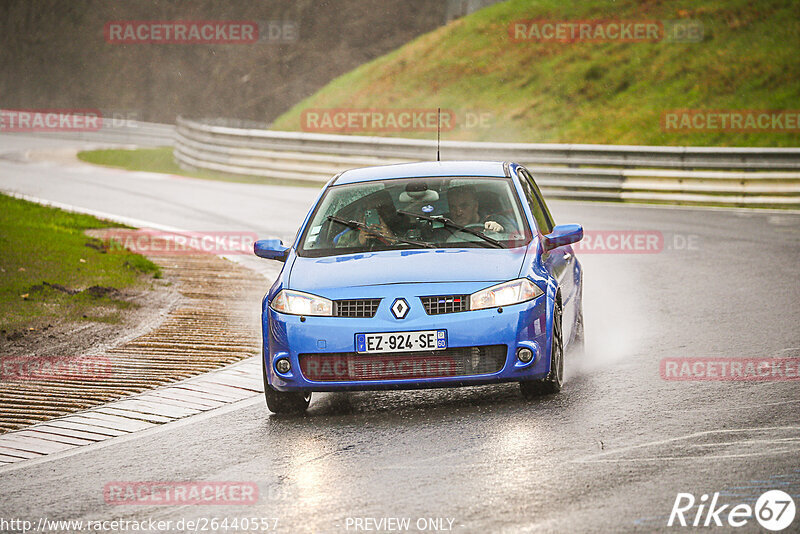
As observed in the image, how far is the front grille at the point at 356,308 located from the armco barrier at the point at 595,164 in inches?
603

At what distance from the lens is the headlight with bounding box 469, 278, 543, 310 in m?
7.44

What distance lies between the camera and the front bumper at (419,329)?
7.35 metres

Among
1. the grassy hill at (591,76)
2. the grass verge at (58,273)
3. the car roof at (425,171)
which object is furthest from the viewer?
the grassy hill at (591,76)

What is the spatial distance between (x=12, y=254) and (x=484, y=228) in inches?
300

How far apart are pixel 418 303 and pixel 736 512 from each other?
8.76 feet

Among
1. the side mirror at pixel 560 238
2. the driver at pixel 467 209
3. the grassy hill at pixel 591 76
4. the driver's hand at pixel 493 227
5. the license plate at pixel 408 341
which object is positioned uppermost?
the grassy hill at pixel 591 76

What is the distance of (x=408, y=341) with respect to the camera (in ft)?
24.0

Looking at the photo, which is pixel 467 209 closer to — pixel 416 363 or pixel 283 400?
pixel 416 363

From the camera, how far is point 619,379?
843 centimetres

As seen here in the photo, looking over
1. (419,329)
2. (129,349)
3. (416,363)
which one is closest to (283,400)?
(416,363)

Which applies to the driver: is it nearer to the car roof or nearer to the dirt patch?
the car roof

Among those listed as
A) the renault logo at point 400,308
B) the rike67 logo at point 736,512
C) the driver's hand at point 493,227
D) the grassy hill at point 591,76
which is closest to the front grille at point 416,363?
the renault logo at point 400,308

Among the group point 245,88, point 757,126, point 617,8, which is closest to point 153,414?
point 757,126

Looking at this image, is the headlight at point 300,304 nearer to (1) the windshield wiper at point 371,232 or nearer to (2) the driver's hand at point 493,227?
(1) the windshield wiper at point 371,232
